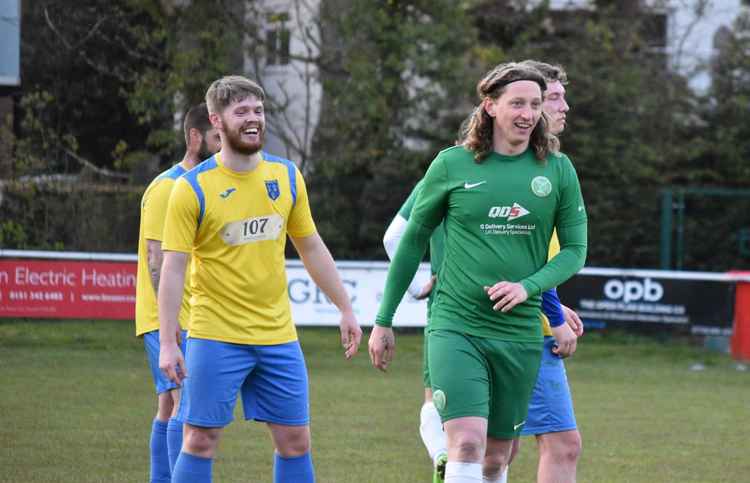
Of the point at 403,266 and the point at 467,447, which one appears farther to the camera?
the point at 403,266

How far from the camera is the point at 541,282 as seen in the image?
200 inches

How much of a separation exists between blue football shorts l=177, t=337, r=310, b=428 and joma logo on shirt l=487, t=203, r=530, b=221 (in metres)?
1.21

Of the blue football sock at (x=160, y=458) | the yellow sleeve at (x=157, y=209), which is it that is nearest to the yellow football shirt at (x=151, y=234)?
the yellow sleeve at (x=157, y=209)

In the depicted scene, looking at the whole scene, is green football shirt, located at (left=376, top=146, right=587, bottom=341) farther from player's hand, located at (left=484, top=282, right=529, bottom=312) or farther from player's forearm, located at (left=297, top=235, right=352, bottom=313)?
player's forearm, located at (left=297, top=235, right=352, bottom=313)

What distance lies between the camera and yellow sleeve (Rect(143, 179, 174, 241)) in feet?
21.5

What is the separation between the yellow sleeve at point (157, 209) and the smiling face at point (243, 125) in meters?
1.07

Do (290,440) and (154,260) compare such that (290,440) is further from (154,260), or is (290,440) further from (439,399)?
(154,260)

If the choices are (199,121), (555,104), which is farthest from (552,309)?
(199,121)

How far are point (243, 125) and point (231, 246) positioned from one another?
0.53 meters

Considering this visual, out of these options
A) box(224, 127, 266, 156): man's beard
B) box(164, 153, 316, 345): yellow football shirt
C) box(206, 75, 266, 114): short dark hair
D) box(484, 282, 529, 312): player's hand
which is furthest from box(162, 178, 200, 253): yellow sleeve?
box(484, 282, 529, 312): player's hand

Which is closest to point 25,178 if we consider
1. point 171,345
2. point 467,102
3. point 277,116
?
point 277,116

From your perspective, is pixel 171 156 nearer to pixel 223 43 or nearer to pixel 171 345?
pixel 223 43

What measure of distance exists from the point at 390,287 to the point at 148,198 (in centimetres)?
188

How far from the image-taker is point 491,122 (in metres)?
5.25
